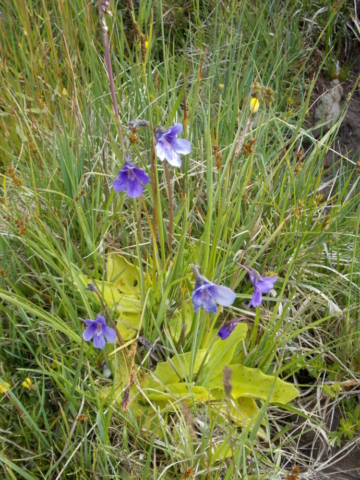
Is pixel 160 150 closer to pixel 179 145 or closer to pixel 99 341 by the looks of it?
pixel 179 145

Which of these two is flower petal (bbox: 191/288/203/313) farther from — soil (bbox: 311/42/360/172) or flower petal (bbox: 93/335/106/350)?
soil (bbox: 311/42/360/172)

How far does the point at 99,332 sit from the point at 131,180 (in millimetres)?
433

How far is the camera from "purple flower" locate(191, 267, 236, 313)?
1226 mm

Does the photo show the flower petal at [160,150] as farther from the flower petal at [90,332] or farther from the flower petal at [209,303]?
the flower petal at [90,332]

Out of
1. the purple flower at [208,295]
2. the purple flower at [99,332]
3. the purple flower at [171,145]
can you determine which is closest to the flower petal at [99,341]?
the purple flower at [99,332]

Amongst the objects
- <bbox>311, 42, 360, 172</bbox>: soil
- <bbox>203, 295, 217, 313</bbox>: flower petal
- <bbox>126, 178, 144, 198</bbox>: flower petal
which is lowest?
<bbox>311, 42, 360, 172</bbox>: soil

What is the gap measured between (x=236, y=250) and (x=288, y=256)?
10.2 inches

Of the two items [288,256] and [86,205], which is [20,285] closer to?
[86,205]

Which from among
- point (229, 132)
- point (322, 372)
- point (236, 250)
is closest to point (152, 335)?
point (236, 250)

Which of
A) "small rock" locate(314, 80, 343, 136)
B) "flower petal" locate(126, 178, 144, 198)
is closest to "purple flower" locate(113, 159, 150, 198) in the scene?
"flower petal" locate(126, 178, 144, 198)

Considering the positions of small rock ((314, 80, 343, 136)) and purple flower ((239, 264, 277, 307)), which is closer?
purple flower ((239, 264, 277, 307))

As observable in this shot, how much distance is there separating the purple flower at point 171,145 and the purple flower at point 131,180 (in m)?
0.11

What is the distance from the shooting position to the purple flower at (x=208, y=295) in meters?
1.23

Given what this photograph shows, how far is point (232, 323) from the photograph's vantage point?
4.57 feet
